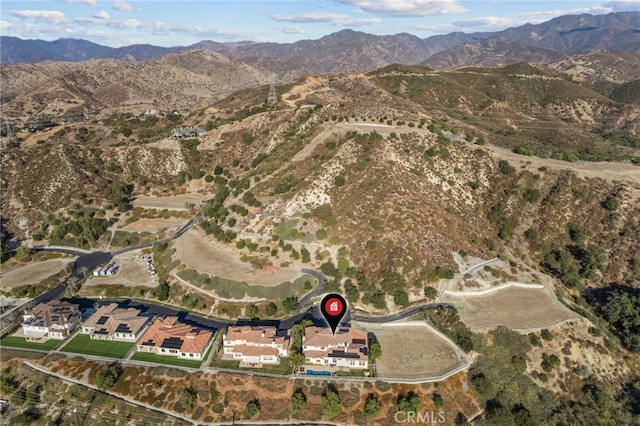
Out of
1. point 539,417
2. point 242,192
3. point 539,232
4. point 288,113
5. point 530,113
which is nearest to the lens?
point 539,417

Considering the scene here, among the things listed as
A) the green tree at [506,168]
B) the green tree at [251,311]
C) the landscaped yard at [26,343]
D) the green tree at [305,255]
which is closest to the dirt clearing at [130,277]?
the landscaped yard at [26,343]

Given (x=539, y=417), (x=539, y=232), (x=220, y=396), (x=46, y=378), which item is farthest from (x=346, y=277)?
(x=46, y=378)

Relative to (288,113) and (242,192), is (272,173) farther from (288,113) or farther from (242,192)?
(288,113)

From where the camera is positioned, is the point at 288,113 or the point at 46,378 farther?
the point at 288,113

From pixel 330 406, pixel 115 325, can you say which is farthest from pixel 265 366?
pixel 115 325

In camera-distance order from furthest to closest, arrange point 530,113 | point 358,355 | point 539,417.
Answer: point 530,113
point 358,355
point 539,417

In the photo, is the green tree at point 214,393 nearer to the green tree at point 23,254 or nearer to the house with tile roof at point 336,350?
the house with tile roof at point 336,350
